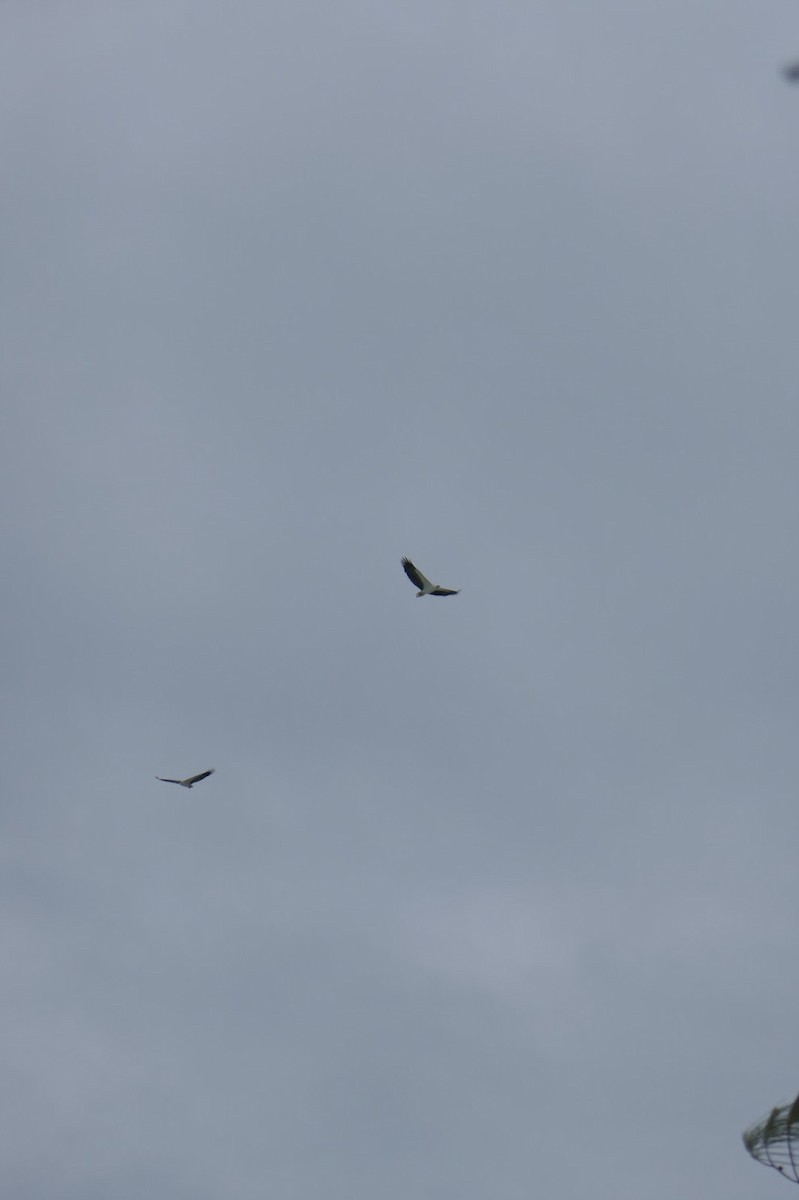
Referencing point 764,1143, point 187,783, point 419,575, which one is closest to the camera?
Answer: point 764,1143

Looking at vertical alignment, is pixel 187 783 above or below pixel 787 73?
below

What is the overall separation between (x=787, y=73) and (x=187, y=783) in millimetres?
66913

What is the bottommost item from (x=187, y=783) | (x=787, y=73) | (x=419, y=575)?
(x=187, y=783)

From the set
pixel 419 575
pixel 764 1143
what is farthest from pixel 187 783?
pixel 764 1143

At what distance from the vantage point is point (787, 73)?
48.6 metres

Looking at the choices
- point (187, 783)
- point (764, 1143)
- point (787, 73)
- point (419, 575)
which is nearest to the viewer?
point (764, 1143)

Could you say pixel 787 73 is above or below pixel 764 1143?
above

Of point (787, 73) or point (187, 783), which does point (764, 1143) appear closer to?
point (787, 73)

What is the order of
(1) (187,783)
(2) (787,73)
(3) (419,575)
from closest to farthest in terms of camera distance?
1. (2) (787,73)
2. (3) (419,575)
3. (1) (187,783)

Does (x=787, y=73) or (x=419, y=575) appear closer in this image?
(x=787, y=73)

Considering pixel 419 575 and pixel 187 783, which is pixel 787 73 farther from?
pixel 187 783

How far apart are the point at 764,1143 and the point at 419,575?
191ft

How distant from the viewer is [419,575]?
9681cm

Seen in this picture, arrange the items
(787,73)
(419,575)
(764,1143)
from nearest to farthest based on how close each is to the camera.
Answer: (764,1143) → (787,73) → (419,575)
